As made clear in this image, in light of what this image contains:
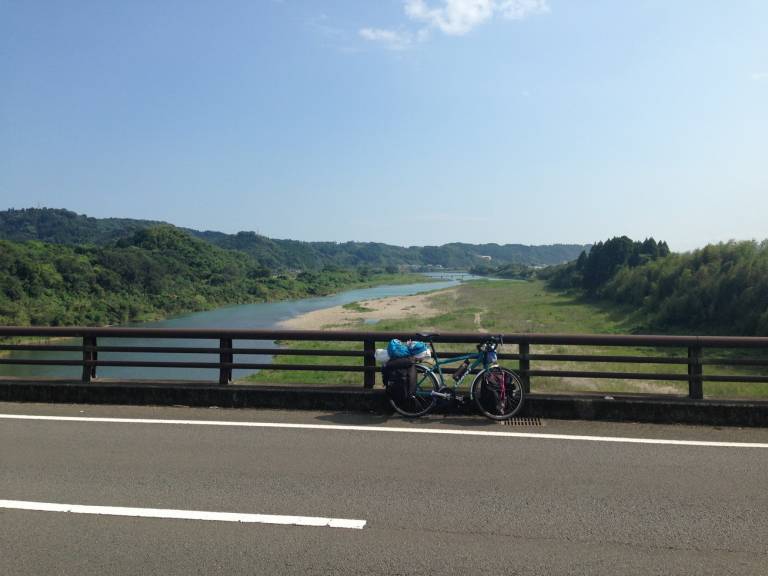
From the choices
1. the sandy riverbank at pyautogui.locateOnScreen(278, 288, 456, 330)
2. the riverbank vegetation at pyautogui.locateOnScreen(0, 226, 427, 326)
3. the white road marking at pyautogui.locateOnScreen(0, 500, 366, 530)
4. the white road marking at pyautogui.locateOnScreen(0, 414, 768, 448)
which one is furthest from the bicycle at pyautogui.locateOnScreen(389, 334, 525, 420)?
the riverbank vegetation at pyautogui.locateOnScreen(0, 226, 427, 326)

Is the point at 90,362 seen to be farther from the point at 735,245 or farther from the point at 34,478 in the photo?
the point at 735,245

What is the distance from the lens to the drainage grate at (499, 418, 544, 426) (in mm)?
7525

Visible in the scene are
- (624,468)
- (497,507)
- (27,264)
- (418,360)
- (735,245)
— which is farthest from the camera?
(27,264)

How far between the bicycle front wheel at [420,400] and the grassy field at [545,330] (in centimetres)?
210

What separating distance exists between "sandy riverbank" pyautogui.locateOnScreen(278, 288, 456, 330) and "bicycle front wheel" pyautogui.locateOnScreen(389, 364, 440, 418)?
150 ft

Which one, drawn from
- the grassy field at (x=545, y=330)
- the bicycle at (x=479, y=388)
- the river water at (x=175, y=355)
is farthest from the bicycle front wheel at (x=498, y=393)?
the river water at (x=175, y=355)

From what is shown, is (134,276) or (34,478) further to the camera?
(134,276)

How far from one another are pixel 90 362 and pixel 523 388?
619 cm

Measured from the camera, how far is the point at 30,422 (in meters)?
7.67

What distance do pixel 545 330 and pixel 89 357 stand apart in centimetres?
4493

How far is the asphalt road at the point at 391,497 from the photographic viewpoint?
399 cm

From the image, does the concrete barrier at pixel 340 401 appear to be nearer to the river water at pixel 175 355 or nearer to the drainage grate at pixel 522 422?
the drainage grate at pixel 522 422

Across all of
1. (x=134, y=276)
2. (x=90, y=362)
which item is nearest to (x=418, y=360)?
(x=90, y=362)

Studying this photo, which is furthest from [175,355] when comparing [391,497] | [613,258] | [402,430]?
[613,258]
